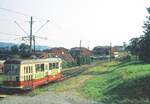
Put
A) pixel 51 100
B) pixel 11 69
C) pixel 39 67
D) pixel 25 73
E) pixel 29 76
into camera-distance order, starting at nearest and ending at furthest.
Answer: pixel 51 100 < pixel 11 69 < pixel 25 73 < pixel 29 76 < pixel 39 67

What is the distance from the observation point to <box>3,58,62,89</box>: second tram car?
3005 cm

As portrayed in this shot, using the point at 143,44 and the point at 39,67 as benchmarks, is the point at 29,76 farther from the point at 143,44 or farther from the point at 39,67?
the point at 143,44

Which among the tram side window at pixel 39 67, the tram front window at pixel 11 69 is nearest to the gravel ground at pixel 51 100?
the tram front window at pixel 11 69

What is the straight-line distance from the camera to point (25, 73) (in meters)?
30.7

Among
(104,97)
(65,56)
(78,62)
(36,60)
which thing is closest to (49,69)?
(36,60)

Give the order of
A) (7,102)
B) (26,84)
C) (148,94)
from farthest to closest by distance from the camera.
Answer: (26,84), (148,94), (7,102)

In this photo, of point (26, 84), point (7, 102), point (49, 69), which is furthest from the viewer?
point (49, 69)

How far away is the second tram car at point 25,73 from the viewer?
98.6 ft

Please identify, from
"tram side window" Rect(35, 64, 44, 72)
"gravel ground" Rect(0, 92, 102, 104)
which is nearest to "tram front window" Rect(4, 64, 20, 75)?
"tram side window" Rect(35, 64, 44, 72)

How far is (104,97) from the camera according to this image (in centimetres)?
2617

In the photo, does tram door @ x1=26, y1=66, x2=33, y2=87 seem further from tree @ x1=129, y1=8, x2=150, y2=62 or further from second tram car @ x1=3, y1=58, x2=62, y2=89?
tree @ x1=129, y1=8, x2=150, y2=62

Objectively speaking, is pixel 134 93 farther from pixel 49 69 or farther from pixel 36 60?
pixel 49 69

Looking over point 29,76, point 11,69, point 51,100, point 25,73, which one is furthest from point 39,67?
point 51,100

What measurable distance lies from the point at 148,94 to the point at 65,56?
216 ft
